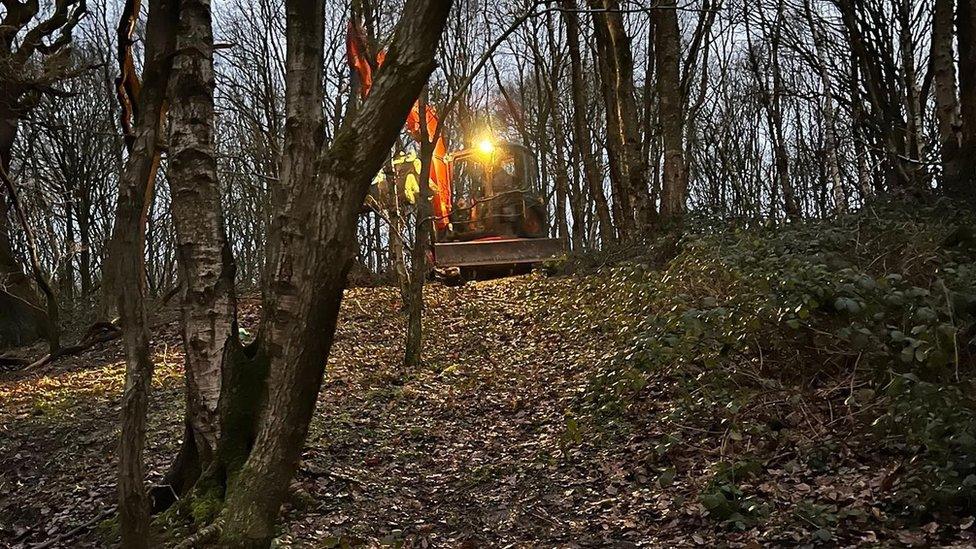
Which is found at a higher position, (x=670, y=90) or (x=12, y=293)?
(x=670, y=90)

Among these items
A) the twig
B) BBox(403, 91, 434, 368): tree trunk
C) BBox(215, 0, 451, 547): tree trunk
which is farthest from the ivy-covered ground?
BBox(215, 0, 451, 547): tree trunk

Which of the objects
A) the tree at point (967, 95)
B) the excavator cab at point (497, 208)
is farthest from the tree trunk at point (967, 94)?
the excavator cab at point (497, 208)

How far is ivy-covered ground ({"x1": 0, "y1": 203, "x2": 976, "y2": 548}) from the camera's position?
370 cm

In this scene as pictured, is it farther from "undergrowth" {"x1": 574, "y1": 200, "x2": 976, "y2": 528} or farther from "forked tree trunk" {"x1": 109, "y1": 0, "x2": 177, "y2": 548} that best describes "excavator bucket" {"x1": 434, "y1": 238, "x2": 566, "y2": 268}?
"forked tree trunk" {"x1": 109, "y1": 0, "x2": 177, "y2": 548}

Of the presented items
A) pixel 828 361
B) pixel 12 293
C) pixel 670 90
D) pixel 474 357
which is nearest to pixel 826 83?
pixel 670 90

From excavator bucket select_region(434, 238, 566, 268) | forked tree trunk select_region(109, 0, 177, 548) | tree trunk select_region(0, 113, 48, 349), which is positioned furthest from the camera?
excavator bucket select_region(434, 238, 566, 268)

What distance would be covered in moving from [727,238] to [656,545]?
17.6 feet

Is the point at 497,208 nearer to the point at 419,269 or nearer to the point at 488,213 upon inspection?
the point at 488,213

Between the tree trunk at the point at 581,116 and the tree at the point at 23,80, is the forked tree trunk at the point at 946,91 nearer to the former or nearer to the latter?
the tree trunk at the point at 581,116

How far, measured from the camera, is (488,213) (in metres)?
16.8

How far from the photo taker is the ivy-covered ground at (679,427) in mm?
3699

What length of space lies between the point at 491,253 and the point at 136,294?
1258 centimetres

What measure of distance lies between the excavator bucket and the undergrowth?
7910 mm

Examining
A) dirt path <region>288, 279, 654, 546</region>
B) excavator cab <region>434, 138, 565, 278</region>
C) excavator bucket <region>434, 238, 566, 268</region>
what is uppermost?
→ excavator cab <region>434, 138, 565, 278</region>
